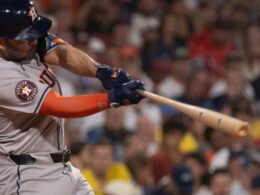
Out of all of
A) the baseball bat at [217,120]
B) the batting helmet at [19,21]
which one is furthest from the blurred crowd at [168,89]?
the baseball bat at [217,120]

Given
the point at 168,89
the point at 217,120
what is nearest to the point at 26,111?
the point at 217,120

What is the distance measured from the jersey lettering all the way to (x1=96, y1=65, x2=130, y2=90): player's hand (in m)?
0.26

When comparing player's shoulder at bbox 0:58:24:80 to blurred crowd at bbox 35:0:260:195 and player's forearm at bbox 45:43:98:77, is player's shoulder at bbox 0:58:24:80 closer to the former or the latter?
player's forearm at bbox 45:43:98:77

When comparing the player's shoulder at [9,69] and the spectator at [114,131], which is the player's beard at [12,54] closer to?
the player's shoulder at [9,69]

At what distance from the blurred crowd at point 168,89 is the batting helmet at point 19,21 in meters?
2.46

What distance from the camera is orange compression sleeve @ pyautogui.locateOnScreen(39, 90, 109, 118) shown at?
3.93 metres

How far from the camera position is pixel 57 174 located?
420 cm

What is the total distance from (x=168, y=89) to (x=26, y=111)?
4.81 metres

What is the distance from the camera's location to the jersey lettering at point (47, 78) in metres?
4.09

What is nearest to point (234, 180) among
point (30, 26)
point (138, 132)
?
point (138, 132)

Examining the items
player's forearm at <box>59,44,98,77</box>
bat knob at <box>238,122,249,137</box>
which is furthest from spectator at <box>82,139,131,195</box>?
bat knob at <box>238,122,249,137</box>

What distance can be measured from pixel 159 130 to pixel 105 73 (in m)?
3.74

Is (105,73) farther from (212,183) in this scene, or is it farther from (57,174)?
(212,183)

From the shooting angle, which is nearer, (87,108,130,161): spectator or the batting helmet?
the batting helmet
